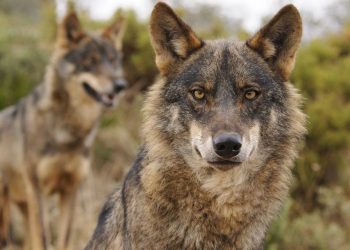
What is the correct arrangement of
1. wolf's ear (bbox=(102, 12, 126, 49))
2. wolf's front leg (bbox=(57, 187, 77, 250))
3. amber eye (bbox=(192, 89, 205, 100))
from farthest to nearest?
wolf's ear (bbox=(102, 12, 126, 49)) → wolf's front leg (bbox=(57, 187, 77, 250)) → amber eye (bbox=(192, 89, 205, 100))

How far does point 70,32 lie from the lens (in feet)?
27.2

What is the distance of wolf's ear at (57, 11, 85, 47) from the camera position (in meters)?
8.22

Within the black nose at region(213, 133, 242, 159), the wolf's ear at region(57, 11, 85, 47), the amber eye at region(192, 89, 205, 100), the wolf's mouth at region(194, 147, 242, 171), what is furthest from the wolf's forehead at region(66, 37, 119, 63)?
the black nose at region(213, 133, 242, 159)

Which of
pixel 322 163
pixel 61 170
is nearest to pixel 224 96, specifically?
pixel 61 170

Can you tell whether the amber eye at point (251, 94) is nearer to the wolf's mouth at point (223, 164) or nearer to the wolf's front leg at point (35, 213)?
the wolf's mouth at point (223, 164)

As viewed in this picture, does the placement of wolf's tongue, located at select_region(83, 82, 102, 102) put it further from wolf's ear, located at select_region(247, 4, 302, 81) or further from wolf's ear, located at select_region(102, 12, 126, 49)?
wolf's ear, located at select_region(247, 4, 302, 81)

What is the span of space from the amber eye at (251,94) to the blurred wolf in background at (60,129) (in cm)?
414

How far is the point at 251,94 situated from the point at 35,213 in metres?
4.47

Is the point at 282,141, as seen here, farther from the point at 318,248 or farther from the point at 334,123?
the point at 334,123

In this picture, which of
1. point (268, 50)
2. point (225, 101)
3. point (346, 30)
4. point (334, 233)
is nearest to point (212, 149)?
point (225, 101)

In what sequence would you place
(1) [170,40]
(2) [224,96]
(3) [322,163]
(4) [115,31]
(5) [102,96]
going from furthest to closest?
(3) [322,163] < (4) [115,31] < (5) [102,96] < (1) [170,40] < (2) [224,96]

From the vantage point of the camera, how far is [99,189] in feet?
36.2

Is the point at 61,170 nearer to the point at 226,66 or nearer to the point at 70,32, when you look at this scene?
the point at 70,32

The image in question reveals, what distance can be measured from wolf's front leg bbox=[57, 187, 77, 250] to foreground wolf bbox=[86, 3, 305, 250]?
3.59 metres
